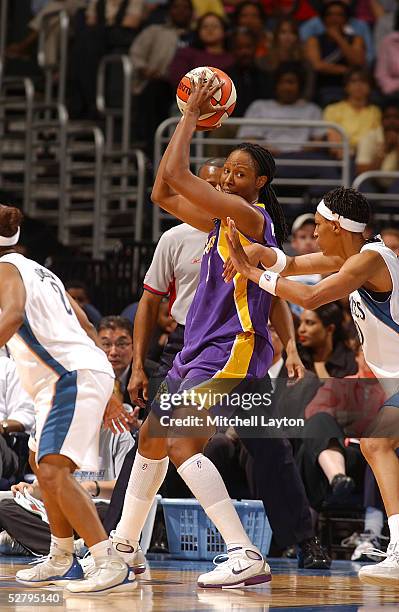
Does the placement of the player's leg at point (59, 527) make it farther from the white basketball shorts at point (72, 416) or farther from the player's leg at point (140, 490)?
the player's leg at point (140, 490)

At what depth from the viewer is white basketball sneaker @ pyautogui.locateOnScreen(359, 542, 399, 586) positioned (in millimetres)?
5934

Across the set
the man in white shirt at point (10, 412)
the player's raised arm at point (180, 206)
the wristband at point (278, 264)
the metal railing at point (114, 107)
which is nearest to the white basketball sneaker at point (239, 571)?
the wristband at point (278, 264)

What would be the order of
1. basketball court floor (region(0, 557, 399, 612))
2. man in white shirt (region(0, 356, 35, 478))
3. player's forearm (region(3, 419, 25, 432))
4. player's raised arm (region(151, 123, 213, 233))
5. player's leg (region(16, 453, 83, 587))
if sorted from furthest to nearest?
player's forearm (region(3, 419, 25, 432)) < man in white shirt (region(0, 356, 35, 478)) < player's raised arm (region(151, 123, 213, 233)) < player's leg (region(16, 453, 83, 587)) < basketball court floor (region(0, 557, 399, 612))

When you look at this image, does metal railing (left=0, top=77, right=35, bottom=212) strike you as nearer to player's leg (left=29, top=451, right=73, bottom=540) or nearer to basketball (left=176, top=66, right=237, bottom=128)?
basketball (left=176, top=66, right=237, bottom=128)

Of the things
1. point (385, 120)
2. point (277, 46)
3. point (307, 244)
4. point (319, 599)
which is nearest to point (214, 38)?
point (277, 46)

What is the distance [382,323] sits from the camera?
6.13 m

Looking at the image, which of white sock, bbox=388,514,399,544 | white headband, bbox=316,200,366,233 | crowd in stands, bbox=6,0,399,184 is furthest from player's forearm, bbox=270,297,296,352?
crowd in stands, bbox=6,0,399,184

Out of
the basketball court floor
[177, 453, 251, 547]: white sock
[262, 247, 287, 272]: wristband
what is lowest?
the basketball court floor

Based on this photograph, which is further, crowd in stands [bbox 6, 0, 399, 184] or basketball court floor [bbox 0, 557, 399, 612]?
crowd in stands [bbox 6, 0, 399, 184]

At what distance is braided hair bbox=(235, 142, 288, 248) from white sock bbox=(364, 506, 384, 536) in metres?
2.38

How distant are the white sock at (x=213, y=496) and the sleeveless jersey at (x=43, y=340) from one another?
1.98ft

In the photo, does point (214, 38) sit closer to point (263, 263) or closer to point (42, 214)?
point (42, 214)

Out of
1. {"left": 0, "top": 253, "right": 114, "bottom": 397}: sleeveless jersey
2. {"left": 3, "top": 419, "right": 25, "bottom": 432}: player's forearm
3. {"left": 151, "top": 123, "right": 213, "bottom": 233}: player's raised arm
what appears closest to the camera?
{"left": 0, "top": 253, "right": 114, "bottom": 397}: sleeveless jersey

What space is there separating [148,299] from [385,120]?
20.8ft
